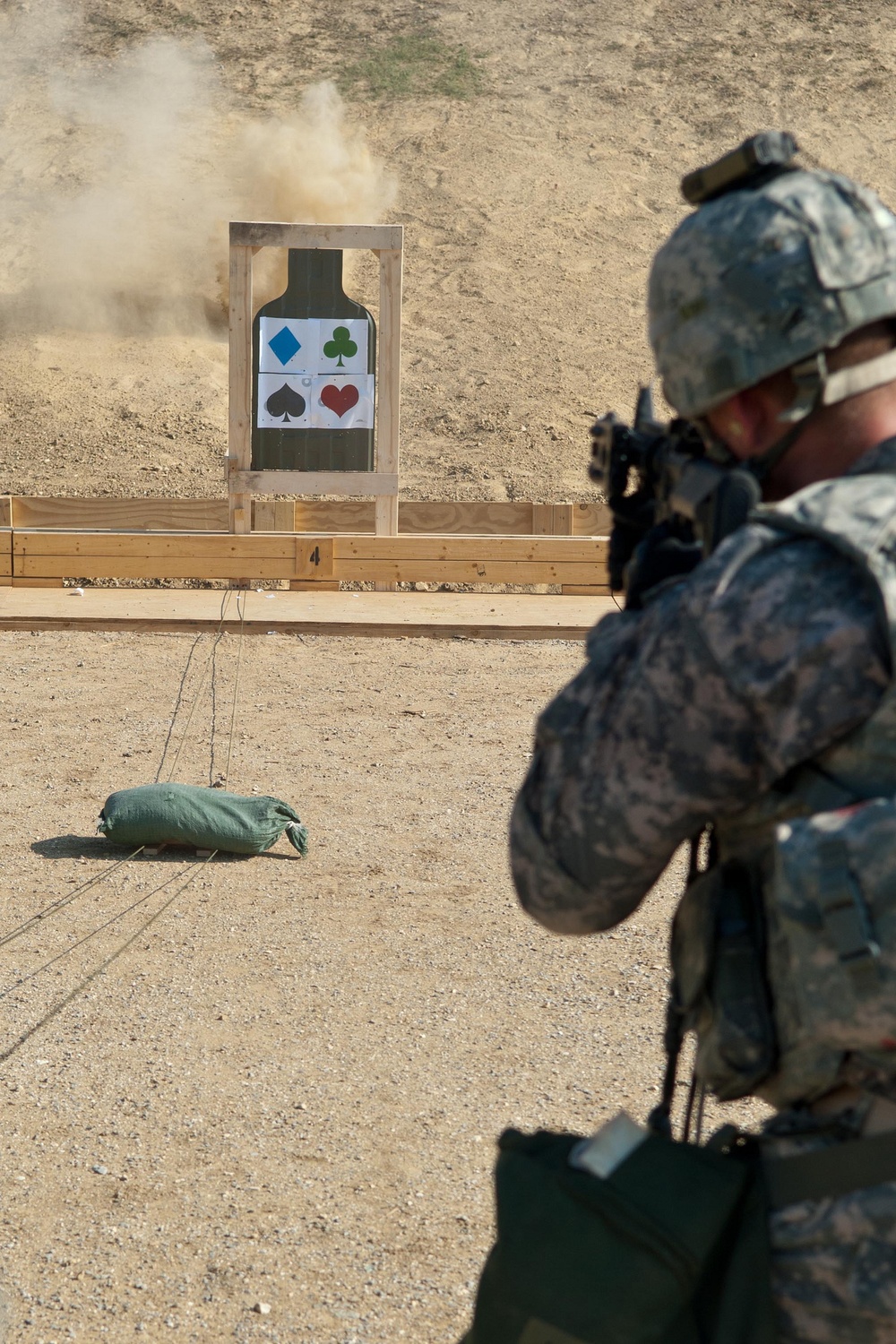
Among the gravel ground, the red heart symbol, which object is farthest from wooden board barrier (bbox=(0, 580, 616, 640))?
the gravel ground

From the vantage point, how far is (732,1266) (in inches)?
54.4

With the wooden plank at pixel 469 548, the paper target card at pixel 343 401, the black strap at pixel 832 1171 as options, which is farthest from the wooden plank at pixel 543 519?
the black strap at pixel 832 1171

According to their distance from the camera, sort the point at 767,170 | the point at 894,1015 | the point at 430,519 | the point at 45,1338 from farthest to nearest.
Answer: the point at 430,519
the point at 45,1338
the point at 767,170
the point at 894,1015

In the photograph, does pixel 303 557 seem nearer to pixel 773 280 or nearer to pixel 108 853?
pixel 108 853

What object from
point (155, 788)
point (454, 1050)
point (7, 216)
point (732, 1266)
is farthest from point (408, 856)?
point (7, 216)

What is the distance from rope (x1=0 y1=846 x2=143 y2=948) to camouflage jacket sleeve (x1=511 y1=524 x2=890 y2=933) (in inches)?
125

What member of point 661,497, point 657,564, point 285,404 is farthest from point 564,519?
point 657,564

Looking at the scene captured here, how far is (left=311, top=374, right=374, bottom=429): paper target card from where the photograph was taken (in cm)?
1025

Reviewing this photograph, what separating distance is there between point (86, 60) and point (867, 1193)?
33.3 m

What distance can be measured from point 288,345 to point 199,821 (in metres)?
6.04

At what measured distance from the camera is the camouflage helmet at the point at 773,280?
1466 millimetres

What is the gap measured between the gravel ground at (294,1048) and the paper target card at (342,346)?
453cm

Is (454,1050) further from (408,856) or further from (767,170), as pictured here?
(767,170)

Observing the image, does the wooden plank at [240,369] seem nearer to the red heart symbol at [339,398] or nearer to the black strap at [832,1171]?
the red heart symbol at [339,398]
